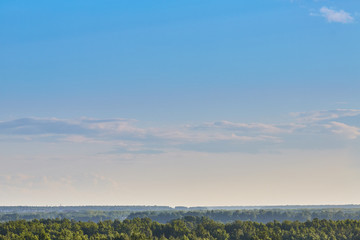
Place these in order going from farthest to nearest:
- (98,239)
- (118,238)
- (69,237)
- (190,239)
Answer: (190,239) → (69,237) → (98,239) → (118,238)

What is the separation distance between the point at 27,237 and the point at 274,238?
7696cm

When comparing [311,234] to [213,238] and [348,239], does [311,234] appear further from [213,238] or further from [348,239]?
[213,238]

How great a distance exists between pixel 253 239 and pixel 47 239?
5608 cm

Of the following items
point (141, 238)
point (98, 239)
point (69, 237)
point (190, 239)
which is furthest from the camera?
point (190, 239)

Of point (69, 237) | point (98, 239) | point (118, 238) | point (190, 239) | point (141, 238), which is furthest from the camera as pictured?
point (190, 239)

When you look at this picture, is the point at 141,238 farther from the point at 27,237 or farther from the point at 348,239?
the point at 348,239

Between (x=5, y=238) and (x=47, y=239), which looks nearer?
(x=47, y=239)

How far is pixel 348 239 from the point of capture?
200 metres

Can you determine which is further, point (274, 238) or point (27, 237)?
point (274, 238)

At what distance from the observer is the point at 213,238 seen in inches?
7751

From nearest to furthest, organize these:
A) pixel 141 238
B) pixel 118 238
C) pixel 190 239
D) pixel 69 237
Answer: pixel 141 238
pixel 118 238
pixel 69 237
pixel 190 239

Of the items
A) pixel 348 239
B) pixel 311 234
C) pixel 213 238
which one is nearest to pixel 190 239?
pixel 213 238

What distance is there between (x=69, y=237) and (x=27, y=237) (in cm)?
1450

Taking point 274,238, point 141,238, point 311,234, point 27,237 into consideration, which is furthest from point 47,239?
point 311,234
